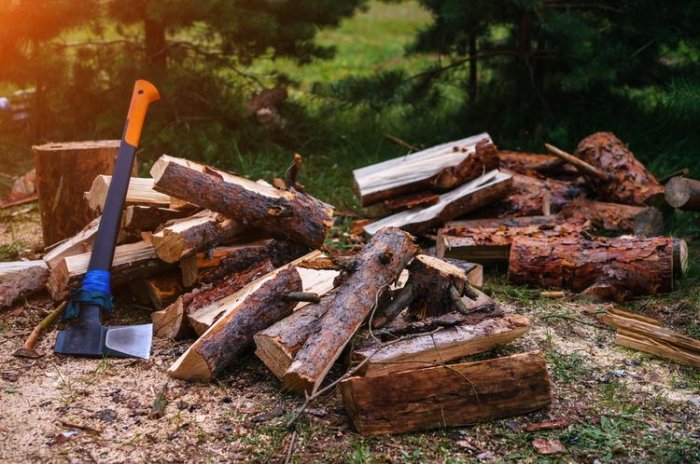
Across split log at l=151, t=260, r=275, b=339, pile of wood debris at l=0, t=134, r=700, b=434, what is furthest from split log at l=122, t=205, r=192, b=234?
split log at l=151, t=260, r=275, b=339

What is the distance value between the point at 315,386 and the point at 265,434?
0.25 meters

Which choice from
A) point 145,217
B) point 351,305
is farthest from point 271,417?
point 145,217

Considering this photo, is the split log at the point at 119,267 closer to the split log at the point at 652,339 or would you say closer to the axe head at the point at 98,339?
the axe head at the point at 98,339

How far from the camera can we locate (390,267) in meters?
3.38

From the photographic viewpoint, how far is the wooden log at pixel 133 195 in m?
3.86

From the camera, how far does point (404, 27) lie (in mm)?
11633

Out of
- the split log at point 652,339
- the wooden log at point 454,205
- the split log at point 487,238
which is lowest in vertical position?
the split log at point 652,339

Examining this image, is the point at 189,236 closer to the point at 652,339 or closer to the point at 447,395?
the point at 447,395

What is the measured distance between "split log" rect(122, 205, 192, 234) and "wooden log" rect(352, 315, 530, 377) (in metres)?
1.41

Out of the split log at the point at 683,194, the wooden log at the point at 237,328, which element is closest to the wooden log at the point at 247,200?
the wooden log at the point at 237,328

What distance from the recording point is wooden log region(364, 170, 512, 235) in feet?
15.0

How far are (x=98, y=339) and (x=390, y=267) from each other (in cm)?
130

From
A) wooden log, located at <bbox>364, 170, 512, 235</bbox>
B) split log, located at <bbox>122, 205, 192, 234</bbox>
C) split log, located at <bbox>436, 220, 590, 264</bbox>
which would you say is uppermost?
split log, located at <bbox>122, 205, 192, 234</bbox>

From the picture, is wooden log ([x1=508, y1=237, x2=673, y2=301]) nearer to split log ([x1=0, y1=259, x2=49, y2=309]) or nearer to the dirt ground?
the dirt ground
